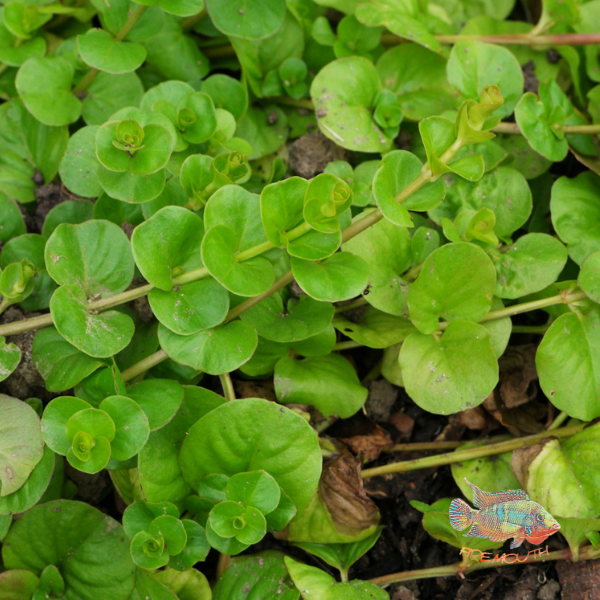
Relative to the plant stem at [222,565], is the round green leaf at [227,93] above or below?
above

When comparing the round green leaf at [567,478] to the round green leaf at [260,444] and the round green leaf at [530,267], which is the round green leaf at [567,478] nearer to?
the round green leaf at [530,267]

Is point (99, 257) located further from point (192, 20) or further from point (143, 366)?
point (192, 20)

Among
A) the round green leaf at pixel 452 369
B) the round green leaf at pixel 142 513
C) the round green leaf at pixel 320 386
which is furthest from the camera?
the round green leaf at pixel 320 386

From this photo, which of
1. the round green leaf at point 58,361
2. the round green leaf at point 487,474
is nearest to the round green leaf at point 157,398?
the round green leaf at point 58,361

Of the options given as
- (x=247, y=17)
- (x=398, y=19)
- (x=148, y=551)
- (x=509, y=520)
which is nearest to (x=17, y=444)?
(x=148, y=551)

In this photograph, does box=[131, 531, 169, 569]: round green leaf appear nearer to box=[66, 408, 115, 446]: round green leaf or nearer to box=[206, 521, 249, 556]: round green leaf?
box=[206, 521, 249, 556]: round green leaf
